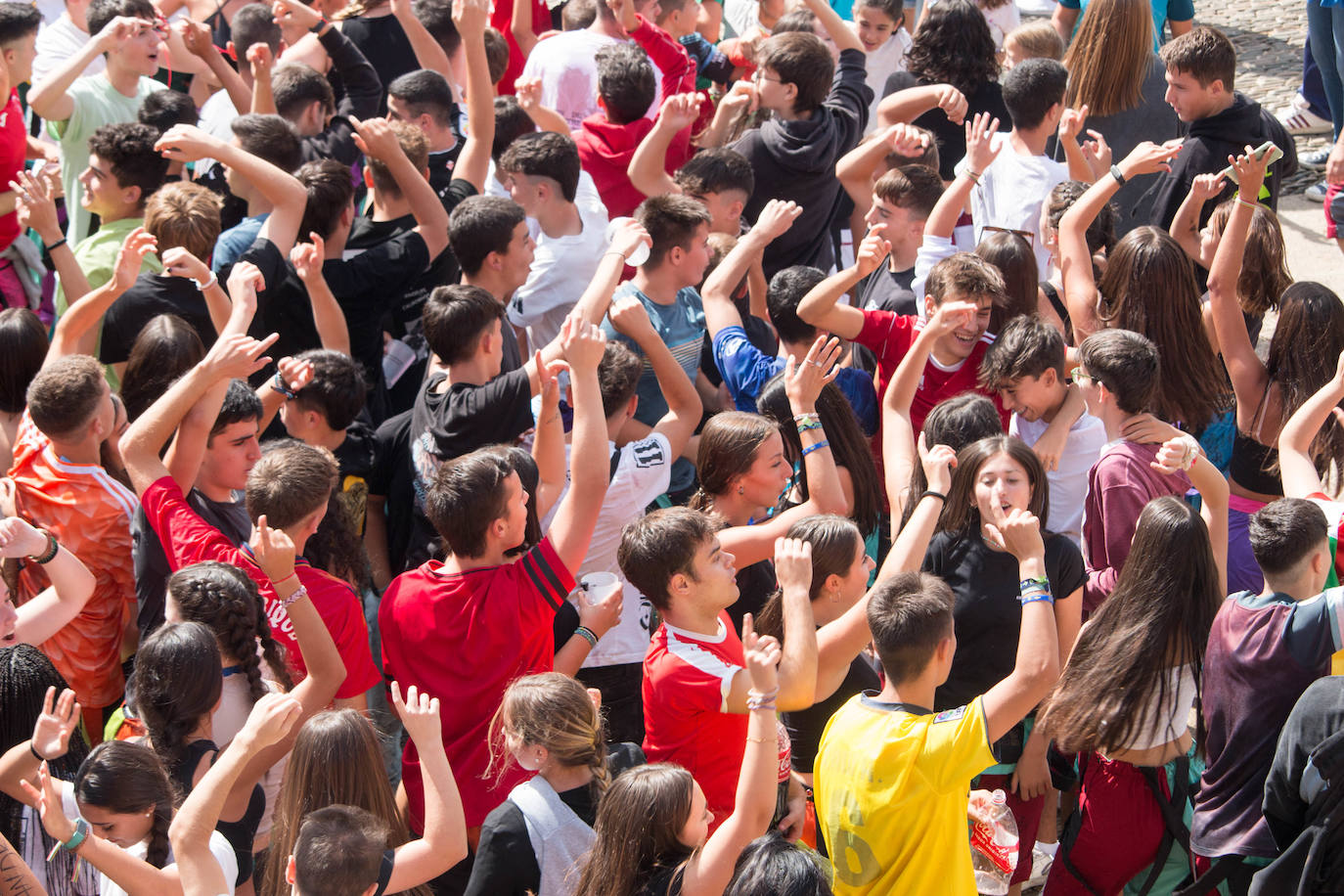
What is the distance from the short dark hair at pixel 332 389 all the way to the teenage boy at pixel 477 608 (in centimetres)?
108

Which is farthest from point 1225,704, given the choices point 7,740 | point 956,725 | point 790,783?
point 7,740

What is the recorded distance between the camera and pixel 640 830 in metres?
2.68

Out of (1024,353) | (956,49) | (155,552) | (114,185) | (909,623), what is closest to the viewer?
(909,623)

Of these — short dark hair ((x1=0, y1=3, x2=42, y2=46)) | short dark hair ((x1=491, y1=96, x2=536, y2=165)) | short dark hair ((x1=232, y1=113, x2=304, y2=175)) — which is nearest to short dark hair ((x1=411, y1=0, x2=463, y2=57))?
short dark hair ((x1=491, y1=96, x2=536, y2=165))

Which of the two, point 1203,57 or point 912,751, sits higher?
point 1203,57

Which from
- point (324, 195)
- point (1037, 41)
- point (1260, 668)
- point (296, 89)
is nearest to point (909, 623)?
point (1260, 668)

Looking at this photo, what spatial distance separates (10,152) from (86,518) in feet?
9.72

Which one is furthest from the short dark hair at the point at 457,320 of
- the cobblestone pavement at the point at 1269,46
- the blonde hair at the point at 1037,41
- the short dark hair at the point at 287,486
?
the cobblestone pavement at the point at 1269,46

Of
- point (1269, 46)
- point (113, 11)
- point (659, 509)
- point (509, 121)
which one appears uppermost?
point (113, 11)

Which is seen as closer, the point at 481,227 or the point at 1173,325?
the point at 1173,325

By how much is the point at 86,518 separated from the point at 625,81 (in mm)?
A: 3450

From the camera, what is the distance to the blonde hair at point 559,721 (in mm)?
2975

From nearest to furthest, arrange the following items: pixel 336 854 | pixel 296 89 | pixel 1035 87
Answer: pixel 336 854 → pixel 1035 87 → pixel 296 89

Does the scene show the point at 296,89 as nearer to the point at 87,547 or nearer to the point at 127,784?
the point at 87,547
